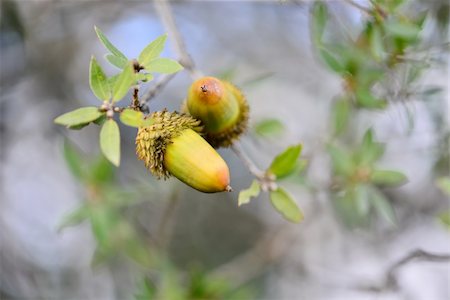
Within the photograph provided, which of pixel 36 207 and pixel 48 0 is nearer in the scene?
pixel 48 0

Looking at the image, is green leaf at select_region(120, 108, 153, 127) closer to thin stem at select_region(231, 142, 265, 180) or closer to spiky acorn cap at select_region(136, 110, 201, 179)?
spiky acorn cap at select_region(136, 110, 201, 179)

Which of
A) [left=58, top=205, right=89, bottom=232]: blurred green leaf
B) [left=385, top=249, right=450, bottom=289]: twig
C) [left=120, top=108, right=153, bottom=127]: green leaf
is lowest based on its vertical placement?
[left=385, top=249, right=450, bottom=289]: twig

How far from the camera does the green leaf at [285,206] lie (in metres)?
1.00

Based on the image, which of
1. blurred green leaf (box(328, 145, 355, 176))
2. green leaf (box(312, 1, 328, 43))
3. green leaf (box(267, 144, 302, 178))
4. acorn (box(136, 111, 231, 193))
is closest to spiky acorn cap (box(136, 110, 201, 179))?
acorn (box(136, 111, 231, 193))

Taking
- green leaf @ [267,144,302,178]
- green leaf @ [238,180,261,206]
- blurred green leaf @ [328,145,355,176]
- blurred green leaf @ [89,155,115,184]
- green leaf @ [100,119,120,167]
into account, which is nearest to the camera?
green leaf @ [100,119,120,167]

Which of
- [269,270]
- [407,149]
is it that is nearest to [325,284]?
[269,270]

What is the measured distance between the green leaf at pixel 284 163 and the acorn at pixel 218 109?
76 millimetres

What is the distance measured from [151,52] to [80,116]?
0.40ft

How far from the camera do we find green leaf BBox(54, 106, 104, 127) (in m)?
0.81

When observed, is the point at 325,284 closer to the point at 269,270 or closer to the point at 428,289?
the point at 269,270

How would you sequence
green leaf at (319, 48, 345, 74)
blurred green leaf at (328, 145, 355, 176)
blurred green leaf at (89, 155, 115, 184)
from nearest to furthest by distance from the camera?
green leaf at (319, 48, 345, 74) → blurred green leaf at (328, 145, 355, 176) → blurred green leaf at (89, 155, 115, 184)

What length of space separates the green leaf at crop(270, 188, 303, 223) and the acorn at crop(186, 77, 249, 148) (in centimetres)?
11

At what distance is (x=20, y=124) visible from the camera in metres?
2.14

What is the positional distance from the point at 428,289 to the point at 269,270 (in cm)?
57
